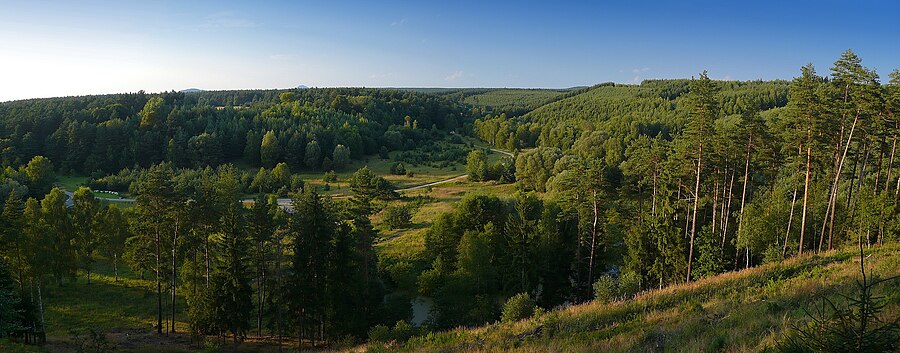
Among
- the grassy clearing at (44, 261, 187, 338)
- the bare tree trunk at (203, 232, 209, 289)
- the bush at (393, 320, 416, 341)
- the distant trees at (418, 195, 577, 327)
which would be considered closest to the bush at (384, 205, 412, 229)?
the distant trees at (418, 195, 577, 327)

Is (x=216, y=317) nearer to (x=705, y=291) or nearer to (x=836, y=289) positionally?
(x=705, y=291)

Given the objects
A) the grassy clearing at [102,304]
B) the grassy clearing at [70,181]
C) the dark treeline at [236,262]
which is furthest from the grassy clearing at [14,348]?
the grassy clearing at [70,181]

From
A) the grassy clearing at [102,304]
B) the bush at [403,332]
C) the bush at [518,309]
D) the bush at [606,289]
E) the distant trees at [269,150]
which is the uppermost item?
the distant trees at [269,150]

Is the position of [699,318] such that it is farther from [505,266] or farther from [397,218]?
[397,218]

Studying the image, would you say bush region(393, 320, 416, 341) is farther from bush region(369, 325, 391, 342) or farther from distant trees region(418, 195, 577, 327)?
distant trees region(418, 195, 577, 327)

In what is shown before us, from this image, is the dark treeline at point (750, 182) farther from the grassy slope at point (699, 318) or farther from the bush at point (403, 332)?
the bush at point (403, 332)

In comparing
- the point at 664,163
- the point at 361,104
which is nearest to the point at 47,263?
the point at 664,163
